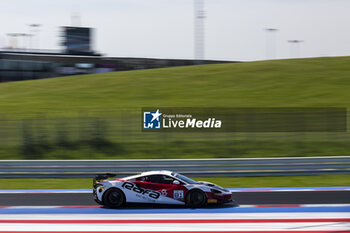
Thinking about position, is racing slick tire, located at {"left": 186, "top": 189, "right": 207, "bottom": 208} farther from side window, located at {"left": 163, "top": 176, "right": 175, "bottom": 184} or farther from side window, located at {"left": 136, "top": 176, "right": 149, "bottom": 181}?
side window, located at {"left": 136, "top": 176, "right": 149, "bottom": 181}

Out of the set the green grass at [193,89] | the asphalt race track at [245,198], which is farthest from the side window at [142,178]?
the green grass at [193,89]

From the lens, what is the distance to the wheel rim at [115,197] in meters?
10.4

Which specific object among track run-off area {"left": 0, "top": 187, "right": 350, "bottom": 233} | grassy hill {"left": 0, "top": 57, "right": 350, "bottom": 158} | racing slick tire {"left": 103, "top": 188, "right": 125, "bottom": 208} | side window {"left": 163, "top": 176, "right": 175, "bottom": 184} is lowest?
track run-off area {"left": 0, "top": 187, "right": 350, "bottom": 233}

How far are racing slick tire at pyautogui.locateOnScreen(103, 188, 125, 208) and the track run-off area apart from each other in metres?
0.17

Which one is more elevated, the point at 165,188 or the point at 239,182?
the point at 165,188

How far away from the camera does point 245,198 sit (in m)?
11.5

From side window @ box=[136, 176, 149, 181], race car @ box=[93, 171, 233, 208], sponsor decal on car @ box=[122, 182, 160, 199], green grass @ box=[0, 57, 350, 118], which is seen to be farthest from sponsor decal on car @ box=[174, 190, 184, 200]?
green grass @ box=[0, 57, 350, 118]

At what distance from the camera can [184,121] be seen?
60.5ft

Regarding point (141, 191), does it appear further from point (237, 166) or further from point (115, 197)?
point (237, 166)

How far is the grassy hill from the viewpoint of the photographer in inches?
695

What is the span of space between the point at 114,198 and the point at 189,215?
194 centimetres

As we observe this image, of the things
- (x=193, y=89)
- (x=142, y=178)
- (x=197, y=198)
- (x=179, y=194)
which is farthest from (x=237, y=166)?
(x=193, y=89)

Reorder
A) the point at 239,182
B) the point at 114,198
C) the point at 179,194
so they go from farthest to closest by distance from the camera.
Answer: the point at 239,182
the point at 114,198
the point at 179,194

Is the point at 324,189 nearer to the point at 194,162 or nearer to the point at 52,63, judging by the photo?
the point at 194,162
